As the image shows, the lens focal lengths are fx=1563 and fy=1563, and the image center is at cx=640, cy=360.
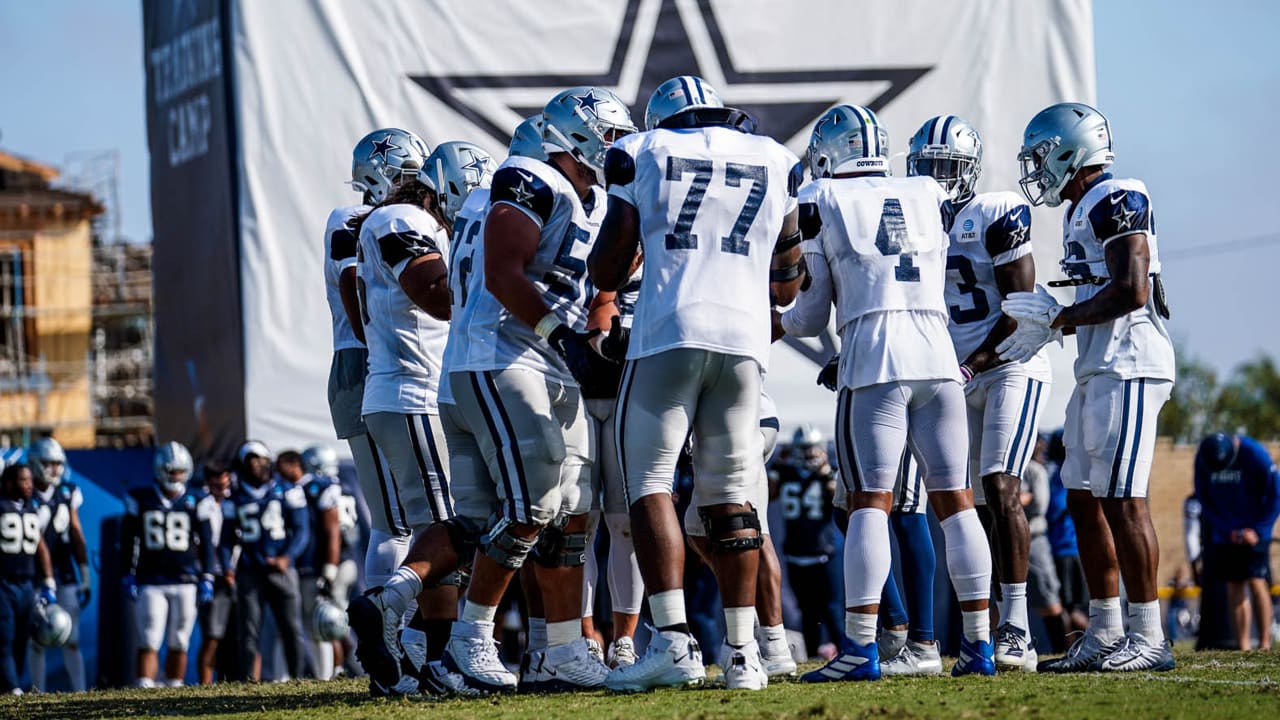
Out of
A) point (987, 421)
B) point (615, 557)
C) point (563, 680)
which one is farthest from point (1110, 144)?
point (563, 680)

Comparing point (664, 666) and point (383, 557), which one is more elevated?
point (383, 557)

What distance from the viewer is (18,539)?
37.1ft

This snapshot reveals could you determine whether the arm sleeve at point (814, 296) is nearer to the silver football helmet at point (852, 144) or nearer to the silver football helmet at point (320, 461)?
the silver football helmet at point (852, 144)

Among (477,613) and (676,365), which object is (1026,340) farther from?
(477,613)

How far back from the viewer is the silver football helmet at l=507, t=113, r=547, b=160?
19.2 ft

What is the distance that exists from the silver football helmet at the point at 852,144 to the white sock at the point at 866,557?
53.1 inches

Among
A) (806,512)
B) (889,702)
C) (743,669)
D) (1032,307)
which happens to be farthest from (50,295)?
(889,702)

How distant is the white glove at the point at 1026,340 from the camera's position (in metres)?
6.28

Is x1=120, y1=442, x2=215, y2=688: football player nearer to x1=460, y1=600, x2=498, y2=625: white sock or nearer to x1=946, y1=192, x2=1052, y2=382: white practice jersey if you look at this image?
x1=460, y1=600, x2=498, y2=625: white sock

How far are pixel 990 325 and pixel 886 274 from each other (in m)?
1.05

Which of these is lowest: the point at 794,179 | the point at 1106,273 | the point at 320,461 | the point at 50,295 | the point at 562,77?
the point at 320,461

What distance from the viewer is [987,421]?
674 centimetres

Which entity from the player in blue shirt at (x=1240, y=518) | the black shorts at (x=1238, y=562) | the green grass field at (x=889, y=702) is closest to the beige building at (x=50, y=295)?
the player in blue shirt at (x=1240, y=518)

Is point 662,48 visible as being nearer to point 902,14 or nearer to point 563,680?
point 902,14
